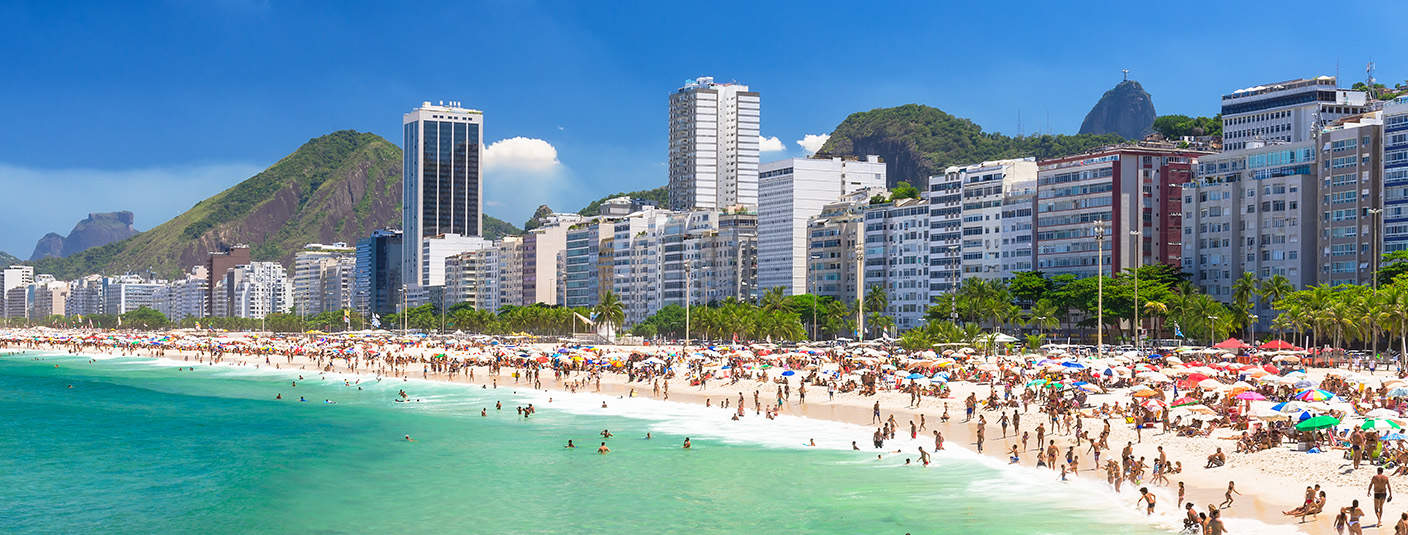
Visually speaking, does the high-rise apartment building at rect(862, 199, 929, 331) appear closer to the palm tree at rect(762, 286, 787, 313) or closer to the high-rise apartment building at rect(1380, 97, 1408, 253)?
the palm tree at rect(762, 286, 787, 313)

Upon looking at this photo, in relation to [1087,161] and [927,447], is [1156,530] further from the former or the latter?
[1087,161]

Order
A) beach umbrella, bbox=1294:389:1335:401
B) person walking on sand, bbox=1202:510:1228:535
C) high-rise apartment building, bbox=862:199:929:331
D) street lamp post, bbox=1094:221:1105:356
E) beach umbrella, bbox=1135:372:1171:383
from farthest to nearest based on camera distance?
high-rise apartment building, bbox=862:199:929:331 → street lamp post, bbox=1094:221:1105:356 → beach umbrella, bbox=1135:372:1171:383 → beach umbrella, bbox=1294:389:1335:401 → person walking on sand, bbox=1202:510:1228:535

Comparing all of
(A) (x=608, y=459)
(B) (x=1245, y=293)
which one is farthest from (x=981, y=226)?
(A) (x=608, y=459)

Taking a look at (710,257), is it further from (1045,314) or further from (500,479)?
(500,479)

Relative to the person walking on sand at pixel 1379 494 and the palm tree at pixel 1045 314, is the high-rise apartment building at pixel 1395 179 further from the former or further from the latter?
the person walking on sand at pixel 1379 494

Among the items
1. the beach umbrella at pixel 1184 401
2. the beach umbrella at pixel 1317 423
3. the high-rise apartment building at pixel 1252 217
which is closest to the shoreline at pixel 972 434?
the beach umbrella at pixel 1317 423

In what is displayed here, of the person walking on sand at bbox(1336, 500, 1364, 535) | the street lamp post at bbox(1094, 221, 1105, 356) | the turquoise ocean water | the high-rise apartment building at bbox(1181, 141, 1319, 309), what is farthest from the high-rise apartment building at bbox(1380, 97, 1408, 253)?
the person walking on sand at bbox(1336, 500, 1364, 535)
